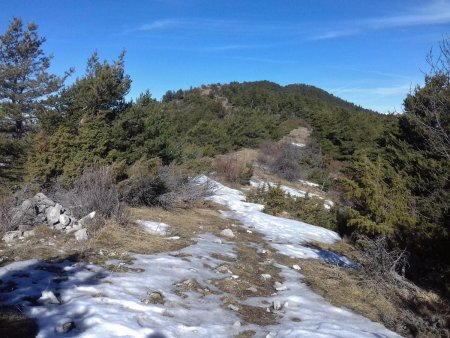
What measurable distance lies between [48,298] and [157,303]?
4.03 ft

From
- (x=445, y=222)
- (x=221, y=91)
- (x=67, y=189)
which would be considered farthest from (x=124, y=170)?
(x=221, y=91)

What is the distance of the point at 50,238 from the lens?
6949 mm

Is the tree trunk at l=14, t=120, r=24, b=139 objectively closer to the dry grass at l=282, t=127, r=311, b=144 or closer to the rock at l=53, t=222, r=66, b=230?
the rock at l=53, t=222, r=66, b=230

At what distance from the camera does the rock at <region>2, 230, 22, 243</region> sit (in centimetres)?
657

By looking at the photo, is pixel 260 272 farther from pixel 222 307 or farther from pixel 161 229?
pixel 161 229

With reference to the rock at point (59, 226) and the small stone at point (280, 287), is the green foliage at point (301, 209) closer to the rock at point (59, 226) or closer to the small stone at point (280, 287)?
the small stone at point (280, 287)

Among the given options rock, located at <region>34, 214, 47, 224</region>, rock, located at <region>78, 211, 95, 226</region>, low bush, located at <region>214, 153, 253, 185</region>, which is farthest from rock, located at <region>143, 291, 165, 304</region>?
low bush, located at <region>214, 153, 253, 185</region>

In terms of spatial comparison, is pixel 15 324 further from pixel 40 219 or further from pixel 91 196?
pixel 91 196

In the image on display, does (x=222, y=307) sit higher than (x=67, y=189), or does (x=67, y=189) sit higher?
(x=67, y=189)

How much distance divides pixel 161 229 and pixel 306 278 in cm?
343

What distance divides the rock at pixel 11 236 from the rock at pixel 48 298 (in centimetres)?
248

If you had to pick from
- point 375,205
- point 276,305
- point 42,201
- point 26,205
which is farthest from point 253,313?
point 42,201

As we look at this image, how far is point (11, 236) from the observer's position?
665 cm

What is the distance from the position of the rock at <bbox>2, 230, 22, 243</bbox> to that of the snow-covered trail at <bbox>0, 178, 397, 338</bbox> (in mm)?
1152
